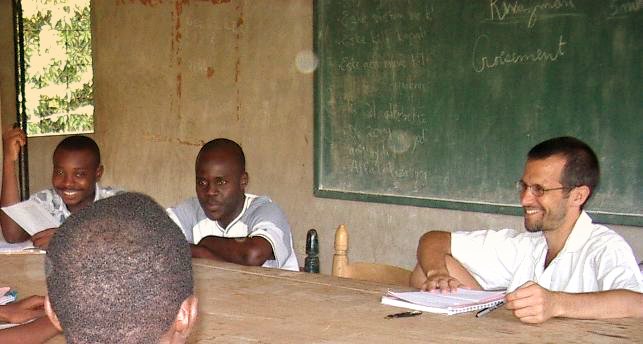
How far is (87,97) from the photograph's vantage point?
23.2 ft

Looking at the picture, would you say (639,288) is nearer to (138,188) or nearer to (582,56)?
(582,56)

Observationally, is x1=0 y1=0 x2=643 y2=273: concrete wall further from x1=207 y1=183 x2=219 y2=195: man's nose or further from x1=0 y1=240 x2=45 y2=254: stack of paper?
x1=0 y1=240 x2=45 y2=254: stack of paper

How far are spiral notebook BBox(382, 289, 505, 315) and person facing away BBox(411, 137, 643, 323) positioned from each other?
0.08 meters

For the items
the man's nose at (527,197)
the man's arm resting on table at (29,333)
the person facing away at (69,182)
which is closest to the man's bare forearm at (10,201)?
the person facing away at (69,182)

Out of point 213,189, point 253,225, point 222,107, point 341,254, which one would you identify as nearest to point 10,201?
point 213,189

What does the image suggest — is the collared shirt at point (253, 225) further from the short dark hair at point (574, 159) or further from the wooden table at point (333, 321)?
the short dark hair at point (574, 159)

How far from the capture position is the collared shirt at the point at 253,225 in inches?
141

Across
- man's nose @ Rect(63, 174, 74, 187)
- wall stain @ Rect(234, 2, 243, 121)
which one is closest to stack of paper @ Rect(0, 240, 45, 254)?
man's nose @ Rect(63, 174, 74, 187)

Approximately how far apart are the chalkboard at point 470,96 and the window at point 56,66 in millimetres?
2590

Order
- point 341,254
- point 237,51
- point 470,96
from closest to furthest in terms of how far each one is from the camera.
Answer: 1. point 341,254
2. point 470,96
3. point 237,51

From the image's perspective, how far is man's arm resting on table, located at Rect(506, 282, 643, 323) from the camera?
2178 mm

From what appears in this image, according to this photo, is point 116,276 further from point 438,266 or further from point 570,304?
point 438,266

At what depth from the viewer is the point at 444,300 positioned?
2.47 meters

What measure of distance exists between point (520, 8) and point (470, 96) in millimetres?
530
